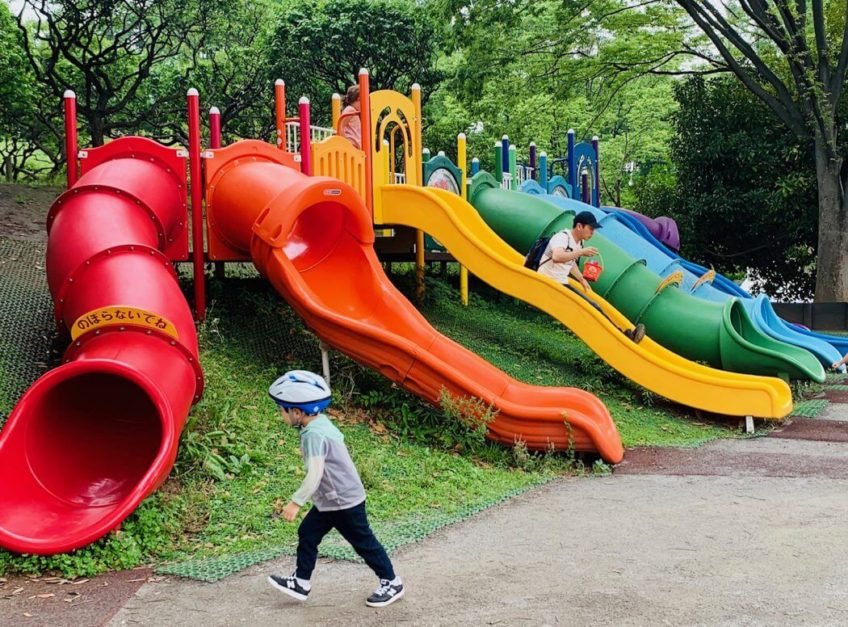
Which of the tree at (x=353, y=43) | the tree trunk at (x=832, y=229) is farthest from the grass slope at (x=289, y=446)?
the tree at (x=353, y=43)

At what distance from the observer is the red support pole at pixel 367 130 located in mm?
9711

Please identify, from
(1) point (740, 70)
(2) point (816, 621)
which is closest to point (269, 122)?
(1) point (740, 70)

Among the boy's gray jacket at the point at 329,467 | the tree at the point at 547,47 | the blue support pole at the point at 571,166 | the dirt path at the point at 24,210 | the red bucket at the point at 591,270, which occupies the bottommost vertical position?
the boy's gray jacket at the point at 329,467

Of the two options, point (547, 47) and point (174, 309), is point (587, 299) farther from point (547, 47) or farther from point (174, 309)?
point (547, 47)

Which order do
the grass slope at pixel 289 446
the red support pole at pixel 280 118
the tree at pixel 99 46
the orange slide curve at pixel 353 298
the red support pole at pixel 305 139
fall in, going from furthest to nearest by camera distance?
the tree at pixel 99 46 < the red support pole at pixel 280 118 < the red support pole at pixel 305 139 < the orange slide curve at pixel 353 298 < the grass slope at pixel 289 446

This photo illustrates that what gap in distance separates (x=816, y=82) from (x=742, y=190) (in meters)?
4.47

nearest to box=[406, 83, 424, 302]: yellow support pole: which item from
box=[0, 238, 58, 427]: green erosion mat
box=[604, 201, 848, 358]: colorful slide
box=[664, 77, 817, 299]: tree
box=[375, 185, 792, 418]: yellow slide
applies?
box=[375, 185, 792, 418]: yellow slide

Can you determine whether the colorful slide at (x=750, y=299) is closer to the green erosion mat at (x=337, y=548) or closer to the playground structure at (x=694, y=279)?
the playground structure at (x=694, y=279)

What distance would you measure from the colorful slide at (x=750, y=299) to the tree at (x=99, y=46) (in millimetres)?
11961

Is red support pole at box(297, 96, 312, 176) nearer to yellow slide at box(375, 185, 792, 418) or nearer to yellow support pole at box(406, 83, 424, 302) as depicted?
yellow slide at box(375, 185, 792, 418)

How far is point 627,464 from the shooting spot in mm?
7676

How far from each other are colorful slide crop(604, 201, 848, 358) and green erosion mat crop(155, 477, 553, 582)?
7.25m

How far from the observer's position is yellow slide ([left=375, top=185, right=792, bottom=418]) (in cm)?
927

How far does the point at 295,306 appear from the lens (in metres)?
7.98
